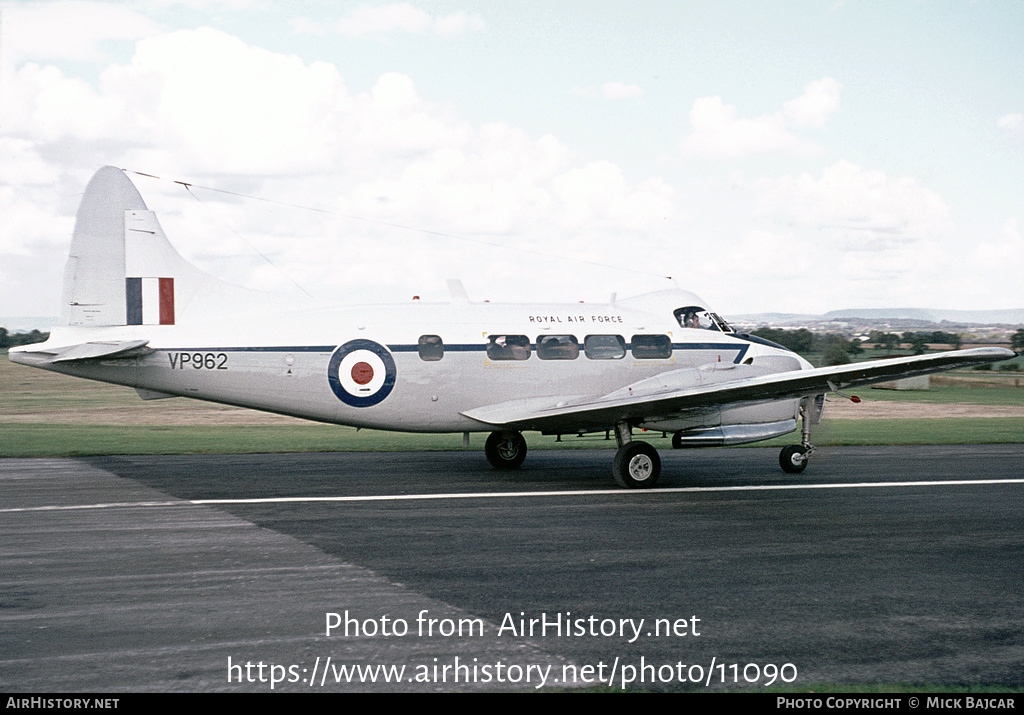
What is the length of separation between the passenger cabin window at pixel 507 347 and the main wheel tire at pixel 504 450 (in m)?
2.47

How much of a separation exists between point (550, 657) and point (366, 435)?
22.0 metres

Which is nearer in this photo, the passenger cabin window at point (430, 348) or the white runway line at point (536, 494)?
the white runway line at point (536, 494)

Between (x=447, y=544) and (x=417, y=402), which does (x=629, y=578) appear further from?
(x=417, y=402)

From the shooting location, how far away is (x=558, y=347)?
1867 cm

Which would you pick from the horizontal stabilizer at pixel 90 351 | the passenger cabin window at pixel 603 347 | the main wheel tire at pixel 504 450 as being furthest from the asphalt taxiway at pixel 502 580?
the passenger cabin window at pixel 603 347

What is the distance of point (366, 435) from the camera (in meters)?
29.0

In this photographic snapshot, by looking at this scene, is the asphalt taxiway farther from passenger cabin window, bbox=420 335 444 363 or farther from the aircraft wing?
passenger cabin window, bbox=420 335 444 363

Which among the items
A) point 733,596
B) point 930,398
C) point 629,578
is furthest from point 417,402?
point 930,398

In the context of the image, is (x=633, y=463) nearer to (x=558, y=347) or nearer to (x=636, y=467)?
(x=636, y=467)

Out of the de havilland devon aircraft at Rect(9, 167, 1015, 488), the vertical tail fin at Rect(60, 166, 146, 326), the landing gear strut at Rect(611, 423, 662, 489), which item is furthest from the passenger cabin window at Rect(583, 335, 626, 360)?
the vertical tail fin at Rect(60, 166, 146, 326)

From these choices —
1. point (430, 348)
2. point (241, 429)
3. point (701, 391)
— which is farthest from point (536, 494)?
point (241, 429)

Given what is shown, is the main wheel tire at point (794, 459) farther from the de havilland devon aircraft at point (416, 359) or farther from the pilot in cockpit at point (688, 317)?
the pilot in cockpit at point (688, 317)

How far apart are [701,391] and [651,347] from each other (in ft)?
9.75

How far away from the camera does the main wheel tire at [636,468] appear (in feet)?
56.9
